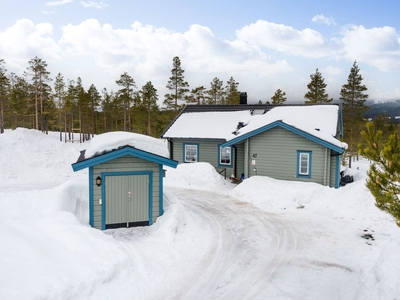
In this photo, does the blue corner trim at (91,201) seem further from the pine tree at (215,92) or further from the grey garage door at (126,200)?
the pine tree at (215,92)

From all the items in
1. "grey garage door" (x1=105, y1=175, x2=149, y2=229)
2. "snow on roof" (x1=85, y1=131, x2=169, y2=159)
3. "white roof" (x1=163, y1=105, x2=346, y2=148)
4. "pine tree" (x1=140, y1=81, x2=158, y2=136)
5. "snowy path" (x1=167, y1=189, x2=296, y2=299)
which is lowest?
"snowy path" (x1=167, y1=189, x2=296, y2=299)

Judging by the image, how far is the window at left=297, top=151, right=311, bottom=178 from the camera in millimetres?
17984

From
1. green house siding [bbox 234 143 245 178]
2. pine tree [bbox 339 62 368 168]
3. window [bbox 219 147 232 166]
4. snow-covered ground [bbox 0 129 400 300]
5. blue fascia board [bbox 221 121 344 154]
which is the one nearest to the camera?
snow-covered ground [bbox 0 129 400 300]

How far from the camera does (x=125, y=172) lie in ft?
35.5

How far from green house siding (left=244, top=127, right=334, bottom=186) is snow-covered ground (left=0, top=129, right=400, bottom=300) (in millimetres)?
2089

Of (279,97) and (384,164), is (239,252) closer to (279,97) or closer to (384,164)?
(384,164)

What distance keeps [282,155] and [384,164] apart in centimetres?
1284

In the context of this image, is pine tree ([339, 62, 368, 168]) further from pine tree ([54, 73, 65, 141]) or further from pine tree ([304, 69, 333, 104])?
pine tree ([54, 73, 65, 141])

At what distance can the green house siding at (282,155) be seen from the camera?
1769cm

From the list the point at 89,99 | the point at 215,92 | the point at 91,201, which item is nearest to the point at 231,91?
the point at 215,92

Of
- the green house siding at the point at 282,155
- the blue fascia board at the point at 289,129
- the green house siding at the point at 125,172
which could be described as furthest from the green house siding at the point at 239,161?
the green house siding at the point at 125,172

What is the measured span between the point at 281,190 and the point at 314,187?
194cm

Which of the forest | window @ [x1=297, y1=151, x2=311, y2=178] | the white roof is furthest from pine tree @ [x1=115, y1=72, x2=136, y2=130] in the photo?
window @ [x1=297, y1=151, x2=311, y2=178]

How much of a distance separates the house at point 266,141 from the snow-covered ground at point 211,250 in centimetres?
253
